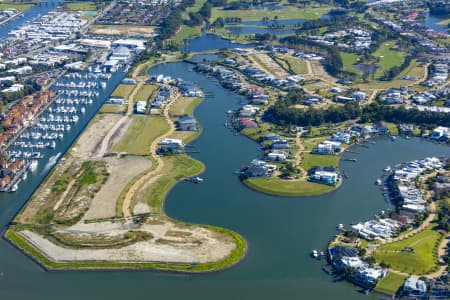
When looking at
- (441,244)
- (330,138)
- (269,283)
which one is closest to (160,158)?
(330,138)

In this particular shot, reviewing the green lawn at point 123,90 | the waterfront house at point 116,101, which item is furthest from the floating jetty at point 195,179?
the green lawn at point 123,90

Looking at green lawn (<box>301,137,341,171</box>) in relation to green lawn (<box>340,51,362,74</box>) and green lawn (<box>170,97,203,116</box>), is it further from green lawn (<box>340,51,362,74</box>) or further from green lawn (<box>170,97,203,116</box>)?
green lawn (<box>340,51,362,74</box>)

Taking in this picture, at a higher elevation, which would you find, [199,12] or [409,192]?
[199,12]

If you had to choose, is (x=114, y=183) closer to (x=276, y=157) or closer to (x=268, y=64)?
(x=276, y=157)

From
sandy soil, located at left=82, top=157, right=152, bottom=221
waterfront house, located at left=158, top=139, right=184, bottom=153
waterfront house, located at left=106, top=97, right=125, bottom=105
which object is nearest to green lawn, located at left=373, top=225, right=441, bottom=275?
sandy soil, located at left=82, top=157, right=152, bottom=221

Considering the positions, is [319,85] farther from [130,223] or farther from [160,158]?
[130,223]

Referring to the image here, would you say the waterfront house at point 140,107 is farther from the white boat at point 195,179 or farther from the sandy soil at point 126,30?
the sandy soil at point 126,30
